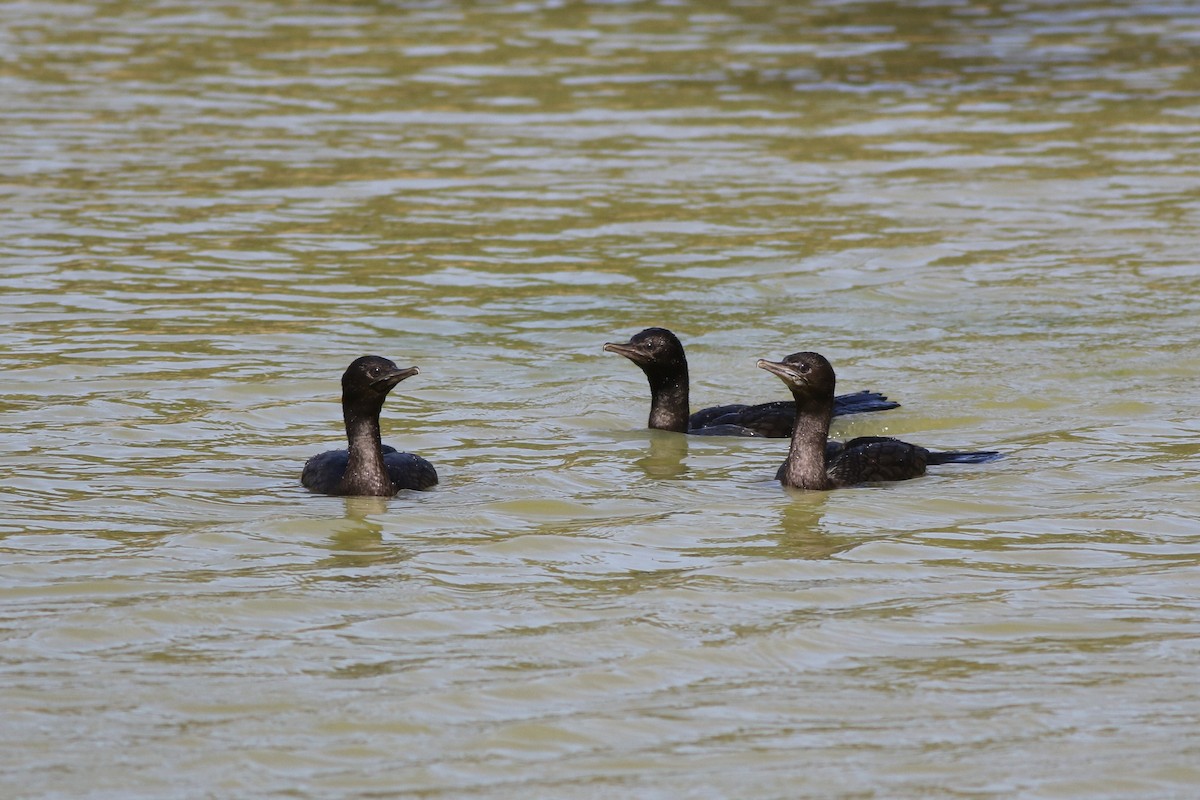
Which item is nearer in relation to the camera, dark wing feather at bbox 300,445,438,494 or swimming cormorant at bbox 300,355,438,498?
swimming cormorant at bbox 300,355,438,498

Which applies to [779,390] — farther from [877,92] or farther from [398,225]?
[877,92]

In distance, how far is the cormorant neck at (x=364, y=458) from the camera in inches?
410

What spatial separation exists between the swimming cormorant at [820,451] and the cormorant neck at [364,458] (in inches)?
83.4

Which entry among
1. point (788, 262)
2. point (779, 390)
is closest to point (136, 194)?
point (788, 262)

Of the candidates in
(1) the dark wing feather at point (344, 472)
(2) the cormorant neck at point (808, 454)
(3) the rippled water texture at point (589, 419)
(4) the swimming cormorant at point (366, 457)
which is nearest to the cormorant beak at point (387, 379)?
(4) the swimming cormorant at point (366, 457)

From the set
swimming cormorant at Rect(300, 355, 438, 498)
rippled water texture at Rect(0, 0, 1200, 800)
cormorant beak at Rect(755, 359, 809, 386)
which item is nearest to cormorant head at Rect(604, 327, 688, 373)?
rippled water texture at Rect(0, 0, 1200, 800)

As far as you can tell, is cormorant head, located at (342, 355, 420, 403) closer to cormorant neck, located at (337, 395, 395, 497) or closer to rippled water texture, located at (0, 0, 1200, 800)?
cormorant neck, located at (337, 395, 395, 497)

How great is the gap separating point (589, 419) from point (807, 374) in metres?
2.20

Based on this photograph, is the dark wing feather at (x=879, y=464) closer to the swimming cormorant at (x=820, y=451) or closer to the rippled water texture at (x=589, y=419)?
the swimming cormorant at (x=820, y=451)

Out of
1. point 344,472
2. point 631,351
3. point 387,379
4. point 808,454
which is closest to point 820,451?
point 808,454

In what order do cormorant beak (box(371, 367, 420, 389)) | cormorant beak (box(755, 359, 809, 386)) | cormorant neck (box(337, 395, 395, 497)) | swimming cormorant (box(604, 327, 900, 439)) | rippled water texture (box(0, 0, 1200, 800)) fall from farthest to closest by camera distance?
swimming cormorant (box(604, 327, 900, 439))
cormorant beak (box(755, 359, 809, 386))
cormorant beak (box(371, 367, 420, 389))
cormorant neck (box(337, 395, 395, 497))
rippled water texture (box(0, 0, 1200, 800))

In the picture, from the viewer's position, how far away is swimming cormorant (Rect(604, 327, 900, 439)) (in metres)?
12.2

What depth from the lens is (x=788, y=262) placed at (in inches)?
657

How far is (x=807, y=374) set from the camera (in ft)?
35.7
